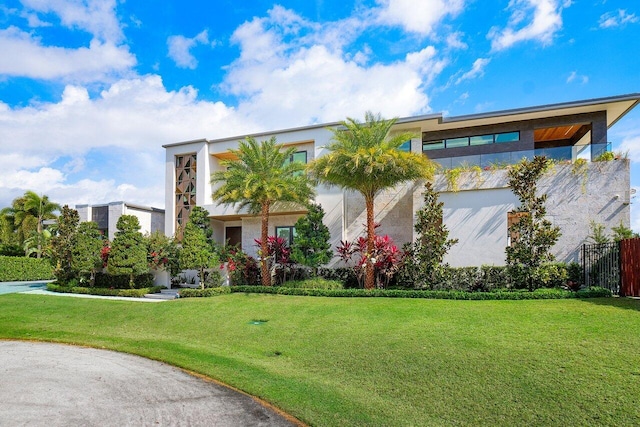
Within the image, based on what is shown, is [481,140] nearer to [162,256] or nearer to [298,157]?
[298,157]

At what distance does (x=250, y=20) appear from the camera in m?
13.4

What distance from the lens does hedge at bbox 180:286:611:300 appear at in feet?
40.5

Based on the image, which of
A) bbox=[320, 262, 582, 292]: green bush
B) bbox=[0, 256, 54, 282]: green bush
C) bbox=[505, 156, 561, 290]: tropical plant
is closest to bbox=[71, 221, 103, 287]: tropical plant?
bbox=[0, 256, 54, 282]: green bush

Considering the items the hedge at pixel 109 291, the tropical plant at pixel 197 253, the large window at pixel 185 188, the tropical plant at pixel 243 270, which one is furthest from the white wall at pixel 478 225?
the large window at pixel 185 188

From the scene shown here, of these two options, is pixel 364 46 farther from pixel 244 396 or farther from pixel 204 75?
pixel 244 396

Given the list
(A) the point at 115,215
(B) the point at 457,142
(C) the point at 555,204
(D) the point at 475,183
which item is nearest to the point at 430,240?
(D) the point at 475,183

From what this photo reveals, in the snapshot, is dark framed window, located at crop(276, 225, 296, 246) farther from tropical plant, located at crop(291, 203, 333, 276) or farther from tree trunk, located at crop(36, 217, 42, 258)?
tree trunk, located at crop(36, 217, 42, 258)

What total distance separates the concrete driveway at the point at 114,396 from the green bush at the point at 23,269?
26.1 m

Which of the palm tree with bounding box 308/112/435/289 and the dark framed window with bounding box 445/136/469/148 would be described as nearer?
the palm tree with bounding box 308/112/435/289

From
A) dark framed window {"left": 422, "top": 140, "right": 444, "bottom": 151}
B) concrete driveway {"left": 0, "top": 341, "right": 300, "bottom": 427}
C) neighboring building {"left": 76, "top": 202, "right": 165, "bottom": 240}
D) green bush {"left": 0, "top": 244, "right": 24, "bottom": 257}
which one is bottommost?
concrete driveway {"left": 0, "top": 341, "right": 300, "bottom": 427}

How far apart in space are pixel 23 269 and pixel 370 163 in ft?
103

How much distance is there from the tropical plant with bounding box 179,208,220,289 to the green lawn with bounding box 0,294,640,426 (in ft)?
13.3

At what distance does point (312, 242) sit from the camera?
57.7ft

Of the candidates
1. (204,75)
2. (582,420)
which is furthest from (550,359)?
(204,75)
